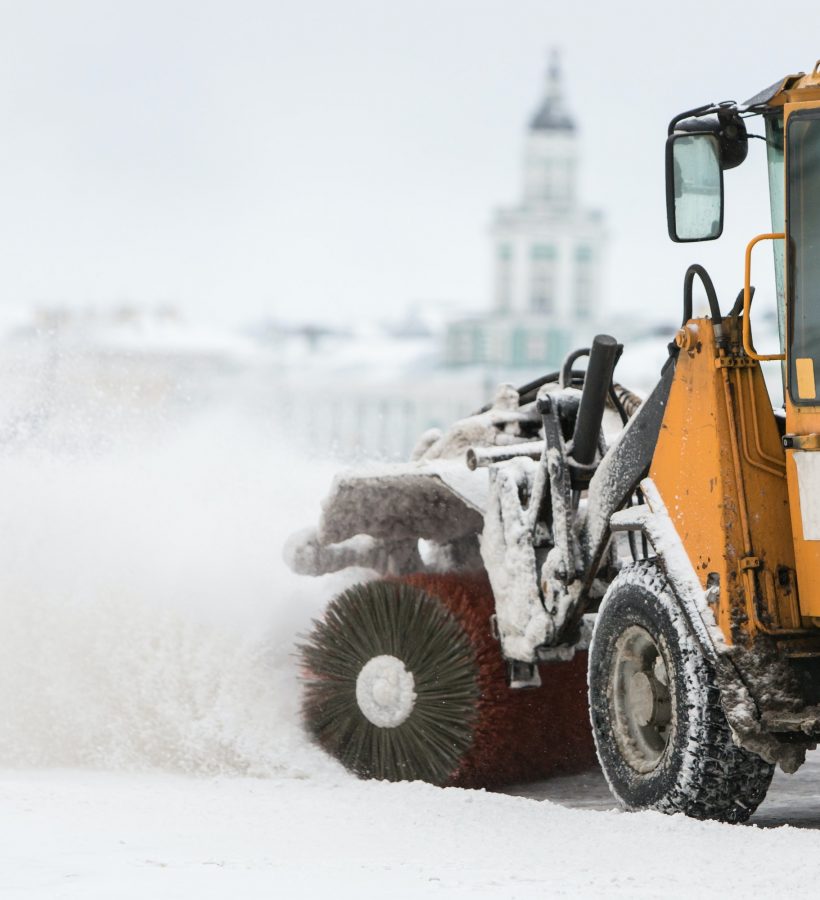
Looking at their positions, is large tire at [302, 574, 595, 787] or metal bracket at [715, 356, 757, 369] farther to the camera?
large tire at [302, 574, 595, 787]

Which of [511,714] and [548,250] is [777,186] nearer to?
[511,714]

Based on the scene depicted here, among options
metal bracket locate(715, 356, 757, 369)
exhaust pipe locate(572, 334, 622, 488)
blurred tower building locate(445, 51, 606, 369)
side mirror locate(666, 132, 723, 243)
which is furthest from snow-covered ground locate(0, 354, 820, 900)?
blurred tower building locate(445, 51, 606, 369)

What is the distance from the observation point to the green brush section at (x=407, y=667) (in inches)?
274

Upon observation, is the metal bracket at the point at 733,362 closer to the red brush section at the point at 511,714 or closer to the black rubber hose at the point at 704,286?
the black rubber hose at the point at 704,286

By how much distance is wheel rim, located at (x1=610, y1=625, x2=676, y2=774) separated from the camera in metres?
6.03

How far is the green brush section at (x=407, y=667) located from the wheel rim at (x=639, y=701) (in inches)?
35.9

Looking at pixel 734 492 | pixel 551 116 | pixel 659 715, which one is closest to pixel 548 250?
pixel 551 116

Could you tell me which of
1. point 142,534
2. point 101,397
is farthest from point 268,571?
point 101,397

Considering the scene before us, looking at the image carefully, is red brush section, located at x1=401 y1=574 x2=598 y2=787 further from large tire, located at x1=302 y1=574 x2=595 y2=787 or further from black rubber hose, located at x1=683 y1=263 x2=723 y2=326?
black rubber hose, located at x1=683 y1=263 x2=723 y2=326

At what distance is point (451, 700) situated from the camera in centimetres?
700

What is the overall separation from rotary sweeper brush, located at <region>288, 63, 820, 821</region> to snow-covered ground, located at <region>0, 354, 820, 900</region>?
267 millimetres

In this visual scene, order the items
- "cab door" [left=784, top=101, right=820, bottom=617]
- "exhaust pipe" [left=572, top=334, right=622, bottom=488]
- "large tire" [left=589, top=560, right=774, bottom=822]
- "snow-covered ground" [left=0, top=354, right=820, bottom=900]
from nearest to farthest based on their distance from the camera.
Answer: "snow-covered ground" [left=0, top=354, right=820, bottom=900] < "cab door" [left=784, top=101, right=820, bottom=617] < "large tire" [left=589, top=560, right=774, bottom=822] < "exhaust pipe" [left=572, top=334, right=622, bottom=488]

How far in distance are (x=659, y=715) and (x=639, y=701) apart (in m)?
0.08

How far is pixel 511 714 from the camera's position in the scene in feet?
23.4
